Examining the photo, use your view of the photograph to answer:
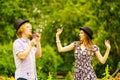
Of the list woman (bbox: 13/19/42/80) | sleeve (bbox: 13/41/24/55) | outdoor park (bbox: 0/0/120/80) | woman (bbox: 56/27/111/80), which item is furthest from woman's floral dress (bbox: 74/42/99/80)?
outdoor park (bbox: 0/0/120/80)

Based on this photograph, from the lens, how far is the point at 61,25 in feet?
81.1

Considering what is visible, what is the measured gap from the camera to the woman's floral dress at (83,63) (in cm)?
852

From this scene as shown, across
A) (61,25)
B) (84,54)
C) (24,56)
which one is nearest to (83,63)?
(84,54)

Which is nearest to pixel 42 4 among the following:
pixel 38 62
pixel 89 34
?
pixel 38 62

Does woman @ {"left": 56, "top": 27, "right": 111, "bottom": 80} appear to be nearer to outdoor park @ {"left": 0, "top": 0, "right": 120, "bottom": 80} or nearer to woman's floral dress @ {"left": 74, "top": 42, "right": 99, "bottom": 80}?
woman's floral dress @ {"left": 74, "top": 42, "right": 99, "bottom": 80}

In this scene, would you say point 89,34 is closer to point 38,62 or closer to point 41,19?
point 38,62

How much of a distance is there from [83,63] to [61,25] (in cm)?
1623

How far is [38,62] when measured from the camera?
1507 cm

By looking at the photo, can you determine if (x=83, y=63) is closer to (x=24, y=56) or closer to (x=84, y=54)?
(x=84, y=54)

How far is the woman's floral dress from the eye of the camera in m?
8.52

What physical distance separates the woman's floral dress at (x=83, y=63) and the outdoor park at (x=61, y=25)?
13.6ft

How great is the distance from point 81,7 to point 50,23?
362 cm

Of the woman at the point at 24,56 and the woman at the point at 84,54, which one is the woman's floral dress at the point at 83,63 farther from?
the woman at the point at 24,56

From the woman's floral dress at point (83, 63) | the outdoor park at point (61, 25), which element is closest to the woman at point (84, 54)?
the woman's floral dress at point (83, 63)
